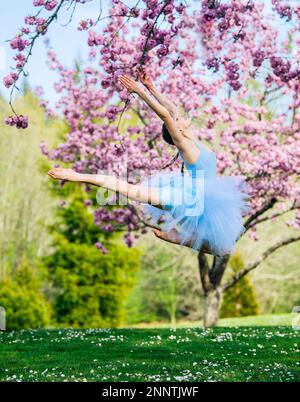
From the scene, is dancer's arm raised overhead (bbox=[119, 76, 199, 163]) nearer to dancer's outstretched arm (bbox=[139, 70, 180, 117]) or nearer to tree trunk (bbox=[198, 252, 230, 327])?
dancer's outstretched arm (bbox=[139, 70, 180, 117])

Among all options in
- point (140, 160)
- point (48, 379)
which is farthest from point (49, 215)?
point (48, 379)

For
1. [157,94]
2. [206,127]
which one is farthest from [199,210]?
[206,127]

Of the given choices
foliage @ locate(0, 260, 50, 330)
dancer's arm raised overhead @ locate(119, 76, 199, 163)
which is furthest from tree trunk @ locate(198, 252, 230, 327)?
dancer's arm raised overhead @ locate(119, 76, 199, 163)

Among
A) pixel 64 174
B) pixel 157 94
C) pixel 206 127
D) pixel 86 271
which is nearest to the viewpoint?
pixel 64 174

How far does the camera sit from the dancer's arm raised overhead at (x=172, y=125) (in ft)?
18.7

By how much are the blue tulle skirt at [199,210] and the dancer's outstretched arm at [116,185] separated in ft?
0.35

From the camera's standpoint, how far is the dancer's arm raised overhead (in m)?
5.71

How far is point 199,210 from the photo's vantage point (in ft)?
20.2

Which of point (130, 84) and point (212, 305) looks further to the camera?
point (212, 305)

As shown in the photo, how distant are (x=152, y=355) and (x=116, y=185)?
3391 millimetres

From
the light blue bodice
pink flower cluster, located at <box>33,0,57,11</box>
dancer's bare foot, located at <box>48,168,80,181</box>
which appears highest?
pink flower cluster, located at <box>33,0,57,11</box>

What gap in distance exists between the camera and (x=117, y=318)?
22859 mm

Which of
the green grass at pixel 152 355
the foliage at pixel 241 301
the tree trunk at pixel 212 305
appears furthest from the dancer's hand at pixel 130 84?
the foliage at pixel 241 301

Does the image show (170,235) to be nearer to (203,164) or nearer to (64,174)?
(203,164)
